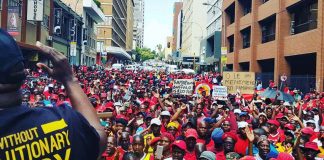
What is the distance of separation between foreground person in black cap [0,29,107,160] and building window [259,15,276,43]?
33.2m

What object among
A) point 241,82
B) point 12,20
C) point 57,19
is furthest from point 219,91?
point 57,19

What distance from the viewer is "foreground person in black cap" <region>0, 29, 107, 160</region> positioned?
5.37 feet

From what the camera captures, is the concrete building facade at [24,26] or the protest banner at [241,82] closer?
the protest banner at [241,82]

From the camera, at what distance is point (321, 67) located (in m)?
23.6

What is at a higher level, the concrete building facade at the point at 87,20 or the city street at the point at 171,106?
the concrete building facade at the point at 87,20

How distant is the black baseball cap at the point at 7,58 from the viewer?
1632 millimetres

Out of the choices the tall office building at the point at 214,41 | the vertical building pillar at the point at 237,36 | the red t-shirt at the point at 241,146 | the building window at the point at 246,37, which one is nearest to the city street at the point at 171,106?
the red t-shirt at the point at 241,146

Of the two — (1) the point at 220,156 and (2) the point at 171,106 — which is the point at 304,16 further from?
(1) the point at 220,156

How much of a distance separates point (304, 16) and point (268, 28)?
27.1ft

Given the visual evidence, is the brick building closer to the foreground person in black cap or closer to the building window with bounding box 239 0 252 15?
the building window with bounding box 239 0 252 15

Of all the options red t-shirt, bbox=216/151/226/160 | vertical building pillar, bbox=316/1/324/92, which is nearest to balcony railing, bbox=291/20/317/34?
vertical building pillar, bbox=316/1/324/92

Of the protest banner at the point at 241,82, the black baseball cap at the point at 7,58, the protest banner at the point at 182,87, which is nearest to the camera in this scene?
the black baseball cap at the point at 7,58

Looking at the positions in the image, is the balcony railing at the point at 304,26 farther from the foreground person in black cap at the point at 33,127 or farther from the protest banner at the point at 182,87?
the foreground person in black cap at the point at 33,127

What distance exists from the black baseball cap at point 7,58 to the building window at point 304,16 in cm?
2611
